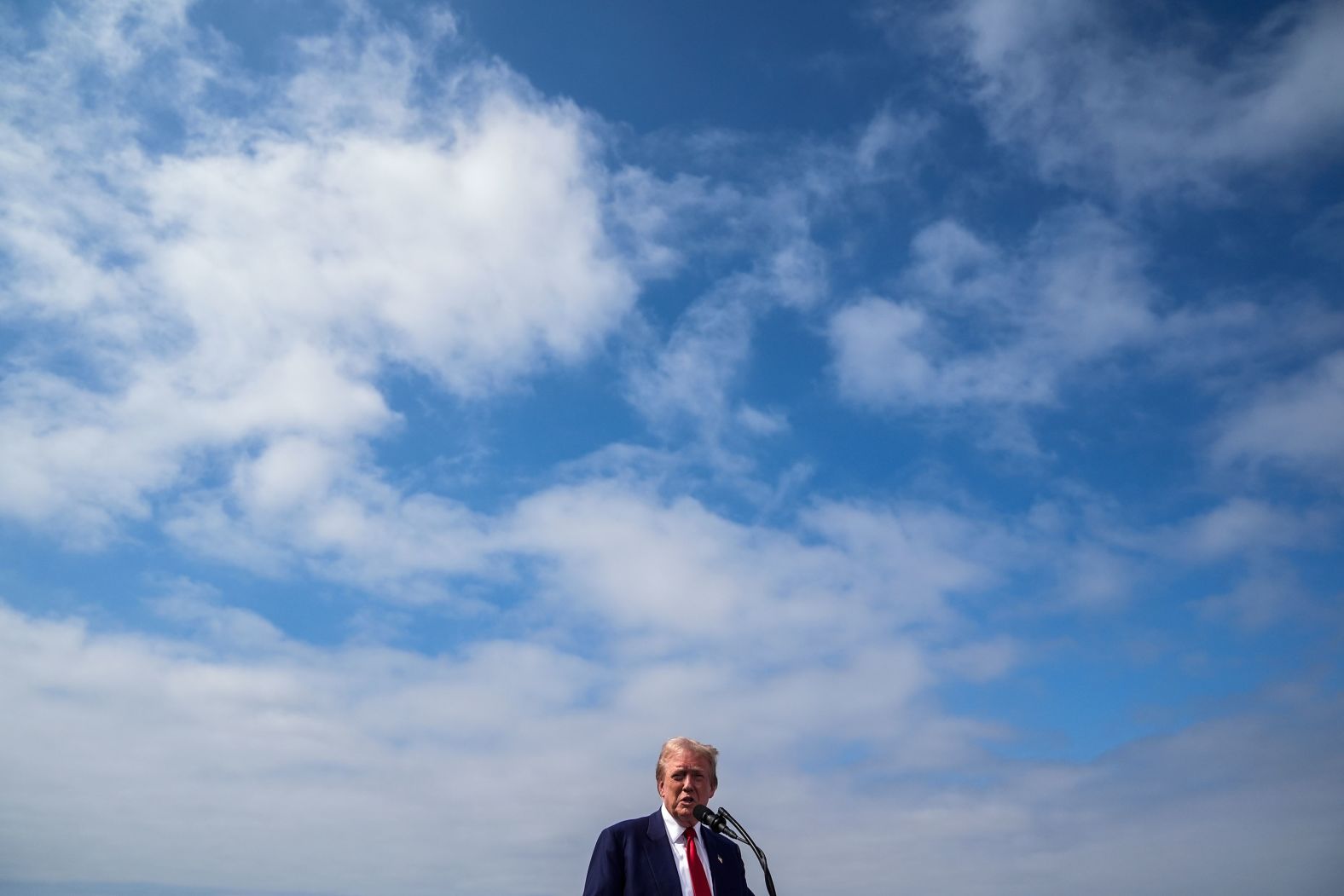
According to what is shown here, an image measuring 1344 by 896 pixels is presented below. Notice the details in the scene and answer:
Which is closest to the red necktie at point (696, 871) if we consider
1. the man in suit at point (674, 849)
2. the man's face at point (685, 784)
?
the man in suit at point (674, 849)

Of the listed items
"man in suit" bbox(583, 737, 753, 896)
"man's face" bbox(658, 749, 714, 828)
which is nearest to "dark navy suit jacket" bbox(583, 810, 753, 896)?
"man in suit" bbox(583, 737, 753, 896)

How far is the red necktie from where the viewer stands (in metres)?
8.38

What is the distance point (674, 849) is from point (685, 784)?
64 centimetres

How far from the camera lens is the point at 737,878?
8.82 metres

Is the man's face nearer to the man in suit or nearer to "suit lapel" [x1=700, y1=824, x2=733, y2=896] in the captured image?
the man in suit

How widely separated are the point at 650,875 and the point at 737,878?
1.05 m

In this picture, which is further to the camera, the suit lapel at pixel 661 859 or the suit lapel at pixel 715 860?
the suit lapel at pixel 715 860

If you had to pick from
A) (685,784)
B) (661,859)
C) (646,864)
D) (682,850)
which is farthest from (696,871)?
(685,784)

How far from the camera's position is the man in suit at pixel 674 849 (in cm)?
829

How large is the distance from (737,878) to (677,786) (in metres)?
1.22

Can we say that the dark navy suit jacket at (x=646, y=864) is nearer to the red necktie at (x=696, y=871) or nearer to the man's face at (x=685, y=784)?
the red necktie at (x=696, y=871)

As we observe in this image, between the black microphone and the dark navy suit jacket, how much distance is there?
2.16ft

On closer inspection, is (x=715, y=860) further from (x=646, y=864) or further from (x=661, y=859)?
(x=646, y=864)

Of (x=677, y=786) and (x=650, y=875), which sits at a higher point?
(x=677, y=786)
